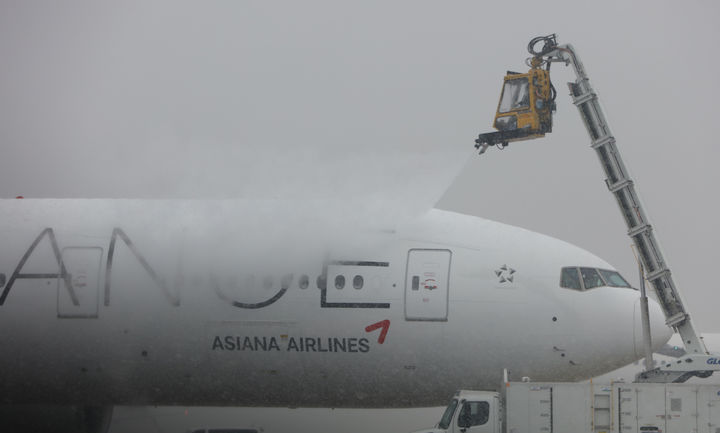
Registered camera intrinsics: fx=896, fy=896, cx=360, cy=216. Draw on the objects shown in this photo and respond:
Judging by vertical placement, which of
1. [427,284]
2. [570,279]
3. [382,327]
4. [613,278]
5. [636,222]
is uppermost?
[636,222]

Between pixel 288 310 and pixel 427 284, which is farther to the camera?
pixel 288 310

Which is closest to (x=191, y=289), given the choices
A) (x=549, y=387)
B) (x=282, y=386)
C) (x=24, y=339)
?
(x=282, y=386)

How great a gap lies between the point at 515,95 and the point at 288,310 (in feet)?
20.3

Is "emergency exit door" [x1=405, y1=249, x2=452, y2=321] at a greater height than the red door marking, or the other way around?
"emergency exit door" [x1=405, y1=249, x2=452, y2=321]

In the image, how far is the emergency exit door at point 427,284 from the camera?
56.4ft

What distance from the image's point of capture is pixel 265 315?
693 inches

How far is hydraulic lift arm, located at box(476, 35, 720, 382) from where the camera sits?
52.9ft

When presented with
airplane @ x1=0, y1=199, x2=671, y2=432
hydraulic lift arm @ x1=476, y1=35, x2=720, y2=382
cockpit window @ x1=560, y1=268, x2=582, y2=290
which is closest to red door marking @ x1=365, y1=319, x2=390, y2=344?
airplane @ x1=0, y1=199, x2=671, y2=432

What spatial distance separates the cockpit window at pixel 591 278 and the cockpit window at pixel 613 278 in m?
0.13

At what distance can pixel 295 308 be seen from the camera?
17.5 m

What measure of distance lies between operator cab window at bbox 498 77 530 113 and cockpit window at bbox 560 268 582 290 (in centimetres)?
333

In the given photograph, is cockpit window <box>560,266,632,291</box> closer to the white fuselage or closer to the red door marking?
the white fuselage

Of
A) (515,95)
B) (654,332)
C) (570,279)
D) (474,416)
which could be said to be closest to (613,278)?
(570,279)

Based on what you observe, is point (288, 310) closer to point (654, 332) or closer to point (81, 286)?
point (81, 286)
